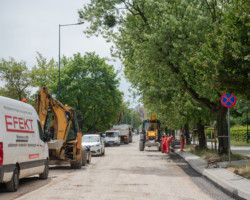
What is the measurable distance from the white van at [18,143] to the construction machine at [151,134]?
2126cm

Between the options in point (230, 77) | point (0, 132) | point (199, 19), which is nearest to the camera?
point (0, 132)

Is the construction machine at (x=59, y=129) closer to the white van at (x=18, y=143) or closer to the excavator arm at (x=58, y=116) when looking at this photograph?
the excavator arm at (x=58, y=116)

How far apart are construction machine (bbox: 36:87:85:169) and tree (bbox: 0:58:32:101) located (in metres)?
28.7

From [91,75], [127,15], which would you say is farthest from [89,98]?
[127,15]

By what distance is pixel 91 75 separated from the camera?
4972cm

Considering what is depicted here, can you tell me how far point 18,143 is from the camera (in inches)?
404

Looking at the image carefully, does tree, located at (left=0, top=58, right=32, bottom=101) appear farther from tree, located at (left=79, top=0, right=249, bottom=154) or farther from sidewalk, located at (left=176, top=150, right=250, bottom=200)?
sidewalk, located at (left=176, top=150, right=250, bottom=200)

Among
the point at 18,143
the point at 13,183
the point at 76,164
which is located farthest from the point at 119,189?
the point at 76,164

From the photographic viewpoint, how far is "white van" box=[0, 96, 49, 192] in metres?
9.38

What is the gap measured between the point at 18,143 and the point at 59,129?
6728mm

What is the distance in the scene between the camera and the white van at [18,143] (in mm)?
9383

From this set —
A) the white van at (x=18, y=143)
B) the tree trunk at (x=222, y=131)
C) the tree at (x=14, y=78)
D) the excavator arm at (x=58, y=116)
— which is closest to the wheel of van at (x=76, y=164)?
the excavator arm at (x=58, y=116)

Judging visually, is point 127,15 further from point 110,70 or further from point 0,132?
point 110,70

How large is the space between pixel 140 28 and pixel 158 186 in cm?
1129
